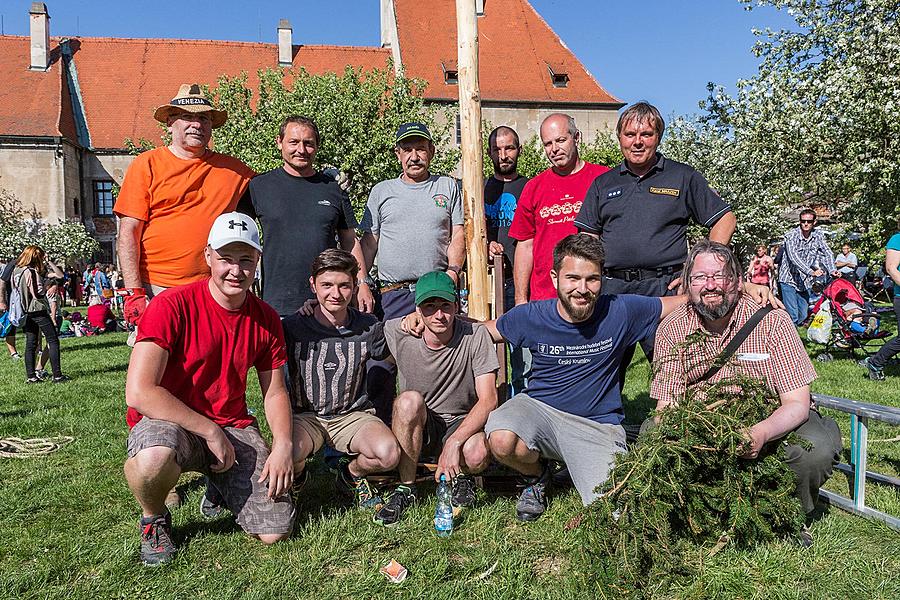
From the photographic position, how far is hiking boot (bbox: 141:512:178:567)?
366 cm

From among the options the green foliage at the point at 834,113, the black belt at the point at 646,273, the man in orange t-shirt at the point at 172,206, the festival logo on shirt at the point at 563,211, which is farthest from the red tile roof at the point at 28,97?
the black belt at the point at 646,273

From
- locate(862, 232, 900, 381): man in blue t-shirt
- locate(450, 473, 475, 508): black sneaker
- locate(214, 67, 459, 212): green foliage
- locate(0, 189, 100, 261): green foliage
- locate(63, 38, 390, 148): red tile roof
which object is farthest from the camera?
locate(63, 38, 390, 148): red tile roof

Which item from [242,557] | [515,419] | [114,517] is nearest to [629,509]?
[515,419]

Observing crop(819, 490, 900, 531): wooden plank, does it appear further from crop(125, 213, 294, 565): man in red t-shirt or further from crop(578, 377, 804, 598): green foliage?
crop(125, 213, 294, 565): man in red t-shirt

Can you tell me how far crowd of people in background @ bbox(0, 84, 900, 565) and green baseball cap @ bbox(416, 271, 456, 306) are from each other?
0.01 meters

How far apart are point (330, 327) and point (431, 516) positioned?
134 cm

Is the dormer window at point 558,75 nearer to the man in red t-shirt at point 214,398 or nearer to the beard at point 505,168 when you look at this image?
the beard at point 505,168

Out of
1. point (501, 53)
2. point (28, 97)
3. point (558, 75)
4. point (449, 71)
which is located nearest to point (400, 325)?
point (449, 71)

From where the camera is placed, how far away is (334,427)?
4492 mm

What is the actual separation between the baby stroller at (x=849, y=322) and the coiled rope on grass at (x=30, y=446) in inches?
376

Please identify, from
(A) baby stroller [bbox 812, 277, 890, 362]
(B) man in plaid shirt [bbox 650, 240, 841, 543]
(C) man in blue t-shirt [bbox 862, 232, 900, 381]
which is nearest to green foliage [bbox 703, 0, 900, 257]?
(A) baby stroller [bbox 812, 277, 890, 362]

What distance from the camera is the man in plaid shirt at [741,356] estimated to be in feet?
12.0

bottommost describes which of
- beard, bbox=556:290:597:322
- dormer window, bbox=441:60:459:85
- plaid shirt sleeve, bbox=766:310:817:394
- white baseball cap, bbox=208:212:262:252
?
plaid shirt sleeve, bbox=766:310:817:394

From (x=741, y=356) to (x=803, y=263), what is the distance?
923 cm
